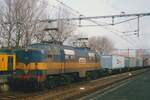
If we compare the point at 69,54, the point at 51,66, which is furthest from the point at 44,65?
the point at 69,54

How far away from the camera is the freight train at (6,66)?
21006mm

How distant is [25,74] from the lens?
2203 centimetres

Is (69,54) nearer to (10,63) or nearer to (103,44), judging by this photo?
(10,63)

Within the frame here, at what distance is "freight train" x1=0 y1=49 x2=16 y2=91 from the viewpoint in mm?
21006

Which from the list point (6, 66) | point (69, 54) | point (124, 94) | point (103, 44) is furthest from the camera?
point (103, 44)

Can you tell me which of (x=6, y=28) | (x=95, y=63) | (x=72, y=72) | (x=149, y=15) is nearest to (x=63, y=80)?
(x=72, y=72)

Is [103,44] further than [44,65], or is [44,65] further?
[103,44]

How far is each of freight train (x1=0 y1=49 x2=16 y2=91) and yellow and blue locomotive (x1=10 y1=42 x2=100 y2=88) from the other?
1.27 ft

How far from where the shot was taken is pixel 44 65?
73.2ft

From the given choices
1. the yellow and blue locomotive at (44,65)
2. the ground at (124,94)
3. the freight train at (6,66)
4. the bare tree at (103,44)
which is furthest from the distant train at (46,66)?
the bare tree at (103,44)

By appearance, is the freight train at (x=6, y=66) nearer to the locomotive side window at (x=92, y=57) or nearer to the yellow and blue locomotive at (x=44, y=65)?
the yellow and blue locomotive at (x=44, y=65)

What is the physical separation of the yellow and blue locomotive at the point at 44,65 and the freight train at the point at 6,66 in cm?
39

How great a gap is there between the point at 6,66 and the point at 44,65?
8.19 feet

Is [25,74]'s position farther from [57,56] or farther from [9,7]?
[9,7]
